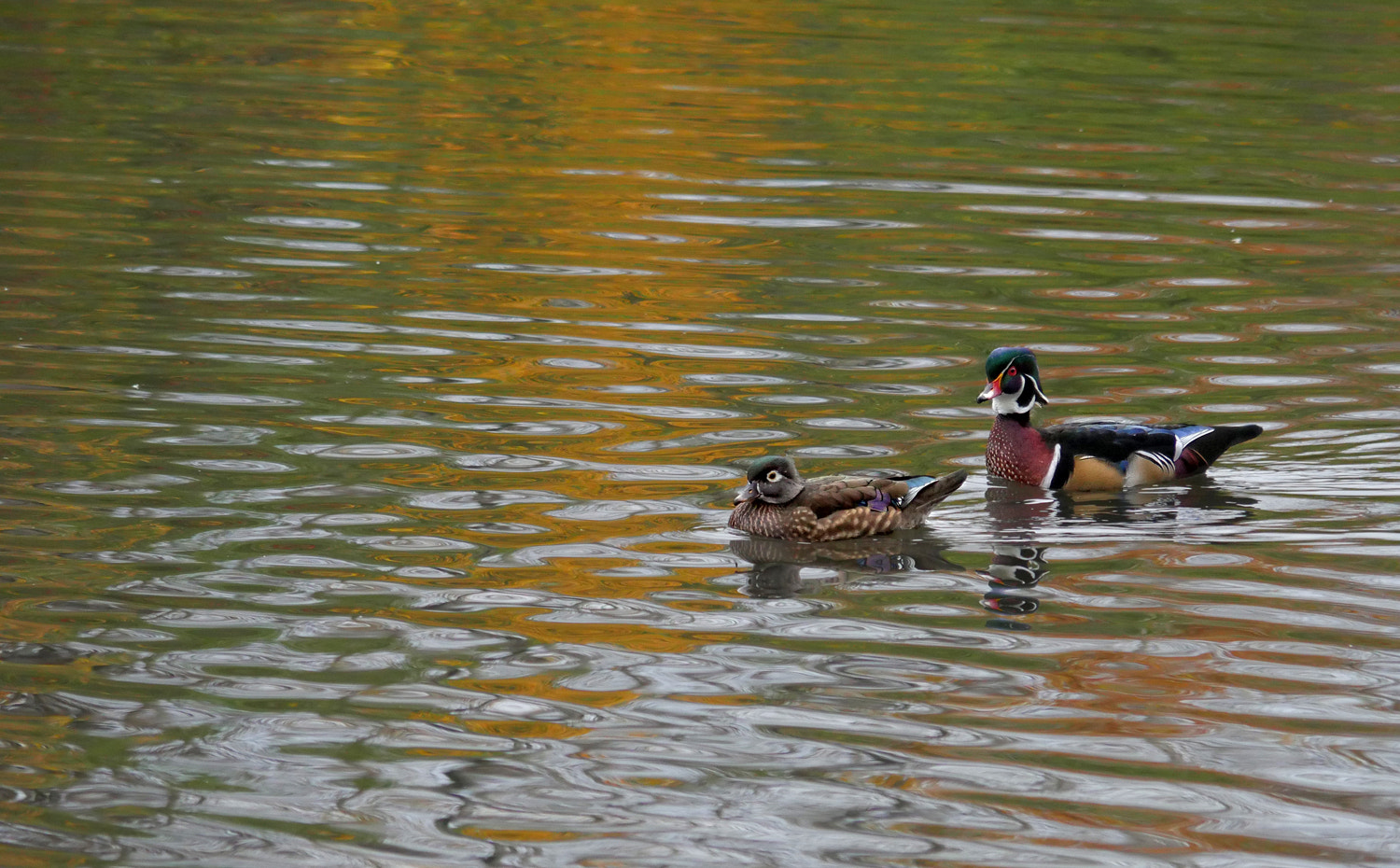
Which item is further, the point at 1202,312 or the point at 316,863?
the point at 1202,312

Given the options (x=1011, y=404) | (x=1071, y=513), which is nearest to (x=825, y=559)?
(x=1071, y=513)

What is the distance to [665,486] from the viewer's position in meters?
10.2

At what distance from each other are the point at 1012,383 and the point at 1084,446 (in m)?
0.54

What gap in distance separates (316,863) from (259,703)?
1.28m

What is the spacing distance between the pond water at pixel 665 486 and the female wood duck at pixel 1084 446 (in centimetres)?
20

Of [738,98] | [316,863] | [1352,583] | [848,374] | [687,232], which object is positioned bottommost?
[316,863]

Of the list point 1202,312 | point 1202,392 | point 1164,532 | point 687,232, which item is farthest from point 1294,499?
point 687,232

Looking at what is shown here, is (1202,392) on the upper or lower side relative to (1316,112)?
lower

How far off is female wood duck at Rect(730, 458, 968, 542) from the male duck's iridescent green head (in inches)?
39.0

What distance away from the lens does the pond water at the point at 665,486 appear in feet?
21.9

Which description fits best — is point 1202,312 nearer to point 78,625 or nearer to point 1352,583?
point 1352,583

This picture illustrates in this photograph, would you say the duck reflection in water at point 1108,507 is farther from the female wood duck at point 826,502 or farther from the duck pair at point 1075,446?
the female wood duck at point 826,502

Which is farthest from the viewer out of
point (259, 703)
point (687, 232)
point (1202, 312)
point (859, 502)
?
point (687, 232)

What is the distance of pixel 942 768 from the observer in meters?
6.84
